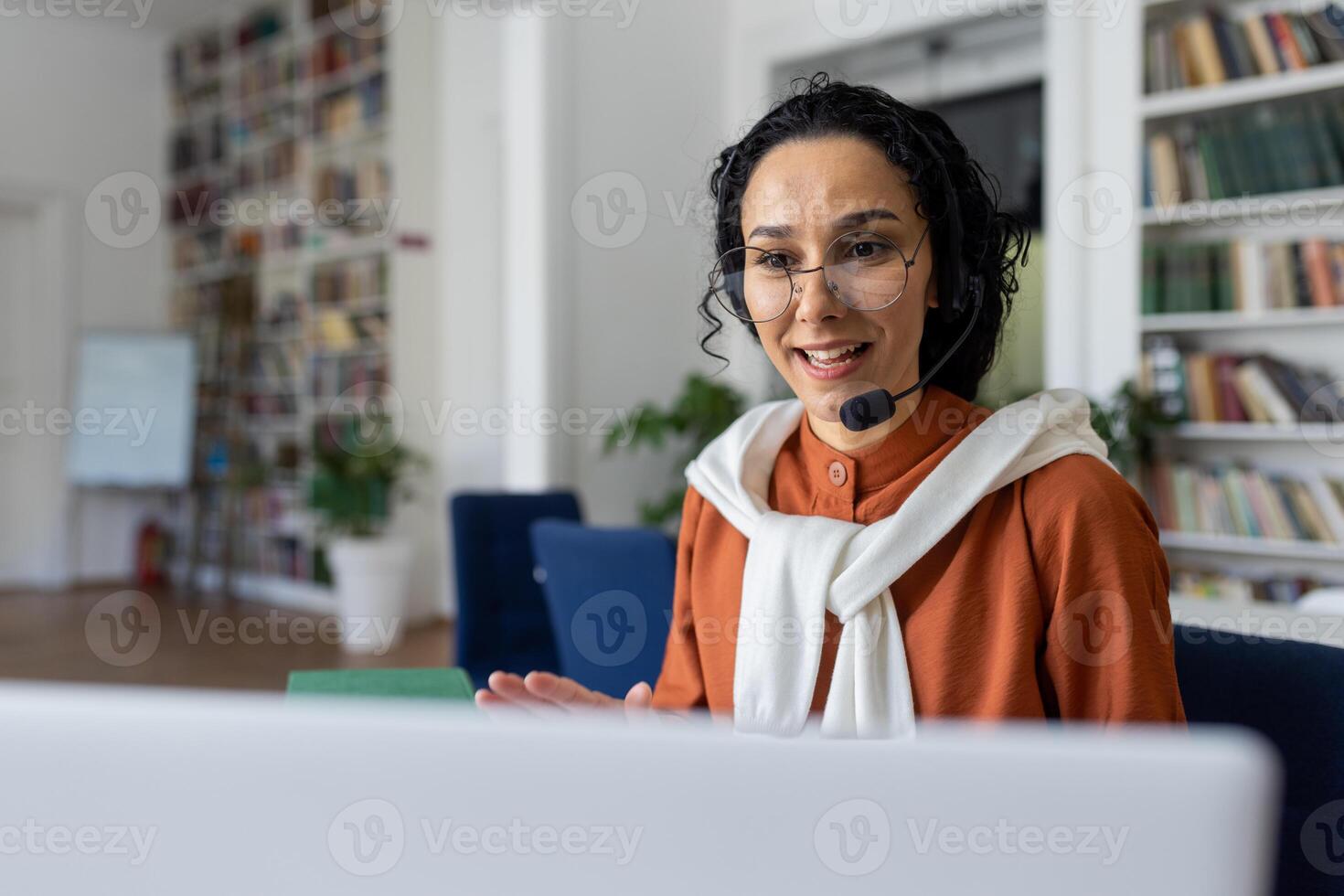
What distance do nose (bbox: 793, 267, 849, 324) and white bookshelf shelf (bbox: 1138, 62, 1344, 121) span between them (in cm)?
308

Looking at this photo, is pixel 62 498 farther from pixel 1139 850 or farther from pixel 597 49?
pixel 1139 850

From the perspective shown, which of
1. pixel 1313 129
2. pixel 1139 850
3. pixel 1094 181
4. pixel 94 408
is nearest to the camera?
pixel 1139 850

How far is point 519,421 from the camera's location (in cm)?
434

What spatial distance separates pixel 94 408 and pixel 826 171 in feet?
23.2

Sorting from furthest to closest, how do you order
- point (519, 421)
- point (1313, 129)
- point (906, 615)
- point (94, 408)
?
1. point (94, 408)
2. point (519, 421)
3. point (1313, 129)
4. point (906, 615)

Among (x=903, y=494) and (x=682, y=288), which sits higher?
(x=682, y=288)

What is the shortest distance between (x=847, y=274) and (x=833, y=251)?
0.10ft

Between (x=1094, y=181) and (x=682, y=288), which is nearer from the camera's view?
(x=1094, y=181)

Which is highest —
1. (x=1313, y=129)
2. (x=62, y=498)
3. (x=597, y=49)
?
(x=597, y=49)

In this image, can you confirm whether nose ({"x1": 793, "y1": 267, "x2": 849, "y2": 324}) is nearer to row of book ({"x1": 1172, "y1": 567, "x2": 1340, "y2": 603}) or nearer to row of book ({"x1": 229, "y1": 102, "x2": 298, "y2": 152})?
row of book ({"x1": 1172, "y1": 567, "x2": 1340, "y2": 603})

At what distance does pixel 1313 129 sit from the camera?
343 cm

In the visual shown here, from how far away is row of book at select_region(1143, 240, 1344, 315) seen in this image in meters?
3.44

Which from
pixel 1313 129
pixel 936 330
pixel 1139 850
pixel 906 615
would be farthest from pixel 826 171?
pixel 1313 129

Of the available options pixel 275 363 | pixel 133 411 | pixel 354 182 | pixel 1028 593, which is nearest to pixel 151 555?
pixel 133 411
